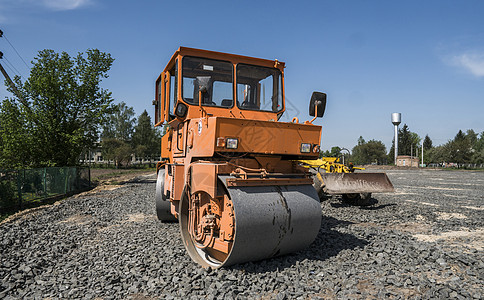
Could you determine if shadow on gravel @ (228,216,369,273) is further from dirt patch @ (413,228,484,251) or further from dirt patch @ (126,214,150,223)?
dirt patch @ (126,214,150,223)

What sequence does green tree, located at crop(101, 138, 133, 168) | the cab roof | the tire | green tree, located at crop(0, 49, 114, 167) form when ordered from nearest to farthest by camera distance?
the cab roof < the tire < green tree, located at crop(0, 49, 114, 167) < green tree, located at crop(101, 138, 133, 168)

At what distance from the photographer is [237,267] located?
14.4ft

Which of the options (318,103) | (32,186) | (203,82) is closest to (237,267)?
(203,82)

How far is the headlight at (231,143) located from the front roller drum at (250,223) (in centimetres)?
53

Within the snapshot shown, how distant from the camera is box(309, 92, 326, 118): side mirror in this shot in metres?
5.45

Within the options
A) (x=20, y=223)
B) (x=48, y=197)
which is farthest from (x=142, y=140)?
(x=20, y=223)

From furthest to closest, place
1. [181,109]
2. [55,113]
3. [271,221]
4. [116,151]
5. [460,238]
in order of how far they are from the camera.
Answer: [116,151] < [55,113] < [460,238] < [181,109] < [271,221]

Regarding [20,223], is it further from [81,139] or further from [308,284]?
[81,139]

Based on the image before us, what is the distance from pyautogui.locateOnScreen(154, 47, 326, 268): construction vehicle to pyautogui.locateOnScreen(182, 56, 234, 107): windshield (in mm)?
18

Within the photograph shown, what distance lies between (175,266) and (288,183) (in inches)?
81.5

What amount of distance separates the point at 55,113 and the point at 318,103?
18.2m

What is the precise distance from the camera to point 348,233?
21.7 feet

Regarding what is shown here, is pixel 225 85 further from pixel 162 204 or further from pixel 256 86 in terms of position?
pixel 162 204

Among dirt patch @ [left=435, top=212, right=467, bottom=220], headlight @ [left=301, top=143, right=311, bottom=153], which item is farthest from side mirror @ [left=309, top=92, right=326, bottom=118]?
dirt patch @ [left=435, top=212, right=467, bottom=220]
